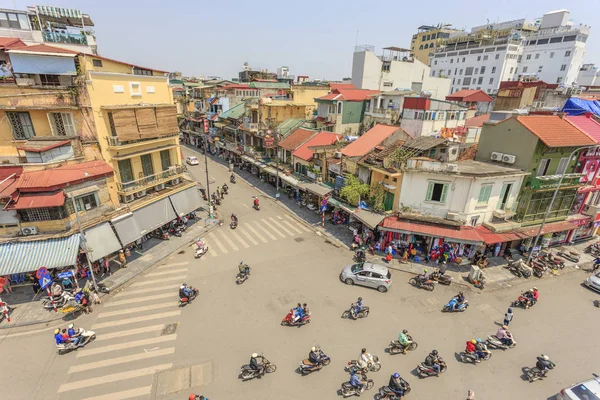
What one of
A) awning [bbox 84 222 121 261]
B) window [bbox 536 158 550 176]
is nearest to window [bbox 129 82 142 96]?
awning [bbox 84 222 121 261]

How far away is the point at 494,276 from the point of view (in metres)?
22.8

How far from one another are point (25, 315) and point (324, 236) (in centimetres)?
2251

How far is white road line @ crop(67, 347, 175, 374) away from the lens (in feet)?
48.0

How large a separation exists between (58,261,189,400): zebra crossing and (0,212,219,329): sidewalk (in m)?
1.89

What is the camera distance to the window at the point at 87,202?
2019 centimetres

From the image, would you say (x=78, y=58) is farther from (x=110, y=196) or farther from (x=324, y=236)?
(x=324, y=236)

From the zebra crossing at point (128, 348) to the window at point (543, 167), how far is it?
94.7ft

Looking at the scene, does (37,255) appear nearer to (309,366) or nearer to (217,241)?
(217,241)

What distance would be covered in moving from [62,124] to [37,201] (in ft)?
20.6

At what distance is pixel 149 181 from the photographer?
25.3m

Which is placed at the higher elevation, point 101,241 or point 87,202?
point 87,202

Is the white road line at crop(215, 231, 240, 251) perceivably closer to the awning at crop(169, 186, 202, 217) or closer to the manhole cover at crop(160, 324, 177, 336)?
the awning at crop(169, 186, 202, 217)

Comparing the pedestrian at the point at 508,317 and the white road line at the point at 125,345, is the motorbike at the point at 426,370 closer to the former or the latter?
the pedestrian at the point at 508,317

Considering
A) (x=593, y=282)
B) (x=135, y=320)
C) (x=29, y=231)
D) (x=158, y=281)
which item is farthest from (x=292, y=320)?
(x=593, y=282)
